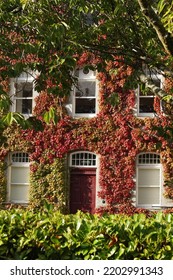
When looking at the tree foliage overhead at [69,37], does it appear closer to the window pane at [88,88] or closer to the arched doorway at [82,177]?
the arched doorway at [82,177]

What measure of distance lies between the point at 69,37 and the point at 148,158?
13.0 metres

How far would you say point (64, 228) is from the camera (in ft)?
24.2

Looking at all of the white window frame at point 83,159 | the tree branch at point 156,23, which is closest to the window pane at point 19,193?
the white window frame at point 83,159

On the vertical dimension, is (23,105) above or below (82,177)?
above

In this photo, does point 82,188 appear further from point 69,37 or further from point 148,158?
point 69,37

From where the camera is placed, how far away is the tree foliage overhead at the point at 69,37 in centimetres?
1010

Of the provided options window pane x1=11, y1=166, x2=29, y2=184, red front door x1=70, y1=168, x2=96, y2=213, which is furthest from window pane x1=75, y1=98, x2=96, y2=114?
window pane x1=11, y1=166, x2=29, y2=184

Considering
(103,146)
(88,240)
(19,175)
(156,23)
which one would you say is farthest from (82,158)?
(88,240)

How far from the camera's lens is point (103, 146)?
23.2m

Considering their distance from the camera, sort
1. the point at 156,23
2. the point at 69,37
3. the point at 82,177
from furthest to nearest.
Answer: the point at 82,177
the point at 69,37
the point at 156,23

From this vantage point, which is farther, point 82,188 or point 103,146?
point 82,188

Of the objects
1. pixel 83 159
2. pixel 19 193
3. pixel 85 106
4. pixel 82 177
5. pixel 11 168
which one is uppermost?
pixel 85 106

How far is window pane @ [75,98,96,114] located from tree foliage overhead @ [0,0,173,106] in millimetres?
11802

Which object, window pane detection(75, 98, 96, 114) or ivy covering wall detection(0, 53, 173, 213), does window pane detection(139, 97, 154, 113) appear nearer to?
ivy covering wall detection(0, 53, 173, 213)
